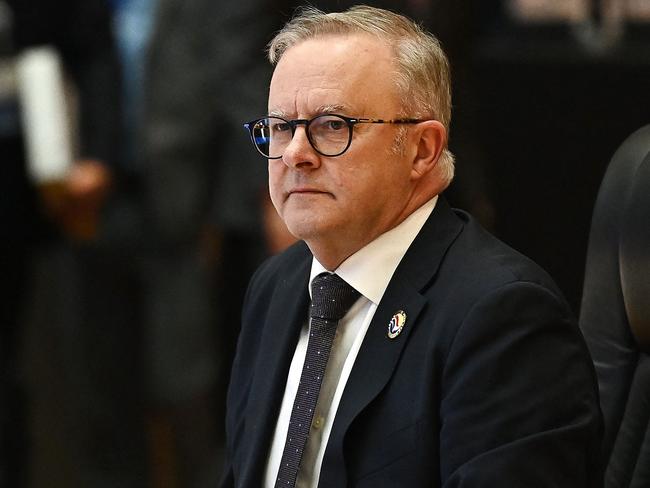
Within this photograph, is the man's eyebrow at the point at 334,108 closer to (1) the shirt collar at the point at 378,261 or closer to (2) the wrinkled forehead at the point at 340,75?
(2) the wrinkled forehead at the point at 340,75

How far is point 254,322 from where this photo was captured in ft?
7.93

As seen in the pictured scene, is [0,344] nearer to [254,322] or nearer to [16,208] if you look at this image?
[16,208]

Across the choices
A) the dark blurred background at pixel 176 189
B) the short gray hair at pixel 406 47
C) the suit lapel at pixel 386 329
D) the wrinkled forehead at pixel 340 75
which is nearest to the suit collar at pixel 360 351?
the suit lapel at pixel 386 329

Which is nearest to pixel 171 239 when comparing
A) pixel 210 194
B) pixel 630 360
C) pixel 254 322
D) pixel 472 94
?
pixel 210 194

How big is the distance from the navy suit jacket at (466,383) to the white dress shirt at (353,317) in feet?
0.07

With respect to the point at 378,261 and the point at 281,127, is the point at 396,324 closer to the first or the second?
the point at 378,261

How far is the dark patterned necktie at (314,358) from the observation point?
2137mm

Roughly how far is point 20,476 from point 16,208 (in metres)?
0.97

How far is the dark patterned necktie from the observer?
2.14 m

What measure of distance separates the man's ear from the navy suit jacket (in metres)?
0.08

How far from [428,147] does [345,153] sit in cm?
14

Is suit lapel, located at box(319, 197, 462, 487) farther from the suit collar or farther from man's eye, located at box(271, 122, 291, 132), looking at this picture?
man's eye, located at box(271, 122, 291, 132)

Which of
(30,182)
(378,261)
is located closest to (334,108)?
(378,261)

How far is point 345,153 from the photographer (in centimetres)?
207
